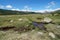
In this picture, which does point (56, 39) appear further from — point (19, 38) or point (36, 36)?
point (19, 38)

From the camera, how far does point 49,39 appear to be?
27656 millimetres

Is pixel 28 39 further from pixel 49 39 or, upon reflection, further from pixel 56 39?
pixel 56 39

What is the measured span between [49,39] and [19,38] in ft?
18.8

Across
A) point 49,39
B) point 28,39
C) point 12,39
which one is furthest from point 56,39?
point 12,39

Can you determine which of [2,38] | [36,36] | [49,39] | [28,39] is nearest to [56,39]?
[49,39]

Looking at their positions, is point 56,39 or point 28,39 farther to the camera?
point 56,39

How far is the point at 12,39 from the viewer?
2764 cm

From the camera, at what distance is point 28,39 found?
2728 centimetres

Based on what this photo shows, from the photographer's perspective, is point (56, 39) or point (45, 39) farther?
point (56, 39)

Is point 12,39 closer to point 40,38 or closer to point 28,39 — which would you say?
point 28,39

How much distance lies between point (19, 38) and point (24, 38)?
0.96m

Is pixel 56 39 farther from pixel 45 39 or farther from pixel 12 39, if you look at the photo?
pixel 12 39

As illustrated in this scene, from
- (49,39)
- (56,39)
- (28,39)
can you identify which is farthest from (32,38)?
(56,39)

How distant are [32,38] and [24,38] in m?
1.54
